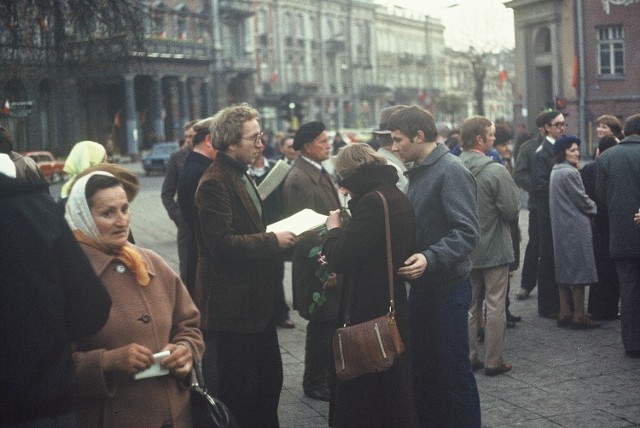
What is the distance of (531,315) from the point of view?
9398mm

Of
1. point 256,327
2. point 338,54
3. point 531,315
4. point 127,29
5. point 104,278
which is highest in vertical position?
point 338,54

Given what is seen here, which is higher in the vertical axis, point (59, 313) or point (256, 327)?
point (59, 313)

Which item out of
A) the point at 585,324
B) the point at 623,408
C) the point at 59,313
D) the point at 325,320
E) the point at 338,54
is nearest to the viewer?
the point at 59,313

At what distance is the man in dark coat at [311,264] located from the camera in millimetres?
6598

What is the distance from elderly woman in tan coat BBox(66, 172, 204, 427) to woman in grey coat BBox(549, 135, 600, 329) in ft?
18.1

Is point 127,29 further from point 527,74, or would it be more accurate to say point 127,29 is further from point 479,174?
point 527,74

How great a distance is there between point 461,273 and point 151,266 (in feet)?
6.83

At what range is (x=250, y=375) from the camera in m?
5.22

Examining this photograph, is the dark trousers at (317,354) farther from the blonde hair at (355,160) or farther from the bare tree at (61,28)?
the bare tree at (61,28)

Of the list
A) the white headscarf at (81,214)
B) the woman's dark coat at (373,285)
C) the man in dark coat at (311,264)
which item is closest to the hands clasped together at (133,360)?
the white headscarf at (81,214)

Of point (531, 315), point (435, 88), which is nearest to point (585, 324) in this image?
point (531, 315)

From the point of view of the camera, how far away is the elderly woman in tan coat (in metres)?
3.43

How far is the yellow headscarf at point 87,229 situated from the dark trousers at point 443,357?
204 cm

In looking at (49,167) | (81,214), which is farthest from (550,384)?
(49,167)
